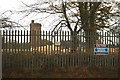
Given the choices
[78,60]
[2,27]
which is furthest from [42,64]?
[2,27]

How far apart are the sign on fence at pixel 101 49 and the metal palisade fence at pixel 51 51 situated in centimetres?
14

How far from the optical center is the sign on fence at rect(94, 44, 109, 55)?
30.2 feet

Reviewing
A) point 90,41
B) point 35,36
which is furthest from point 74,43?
point 35,36

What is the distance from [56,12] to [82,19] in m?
1.33

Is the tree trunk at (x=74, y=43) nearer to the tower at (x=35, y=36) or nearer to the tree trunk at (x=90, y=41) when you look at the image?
the tree trunk at (x=90, y=41)

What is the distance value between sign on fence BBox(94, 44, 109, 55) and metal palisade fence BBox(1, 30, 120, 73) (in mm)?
136

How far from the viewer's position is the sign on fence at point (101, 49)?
30.2 ft

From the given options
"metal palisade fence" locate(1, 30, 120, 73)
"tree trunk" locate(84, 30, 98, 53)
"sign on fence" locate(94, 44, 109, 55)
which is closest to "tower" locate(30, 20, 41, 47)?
"metal palisade fence" locate(1, 30, 120, 73)

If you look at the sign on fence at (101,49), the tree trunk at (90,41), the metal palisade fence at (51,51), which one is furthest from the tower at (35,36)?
the sign on fence at (101,49)

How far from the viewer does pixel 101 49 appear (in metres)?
9.27

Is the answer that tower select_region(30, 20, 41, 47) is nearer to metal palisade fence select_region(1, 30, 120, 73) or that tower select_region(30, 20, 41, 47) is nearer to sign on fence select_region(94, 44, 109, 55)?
metal palisade fence select_region(1, 30, 120, 73)

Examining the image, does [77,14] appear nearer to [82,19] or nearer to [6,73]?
[82,19]

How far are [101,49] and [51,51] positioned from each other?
2265 mm

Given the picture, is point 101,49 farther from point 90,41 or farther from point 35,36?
point 35,36
